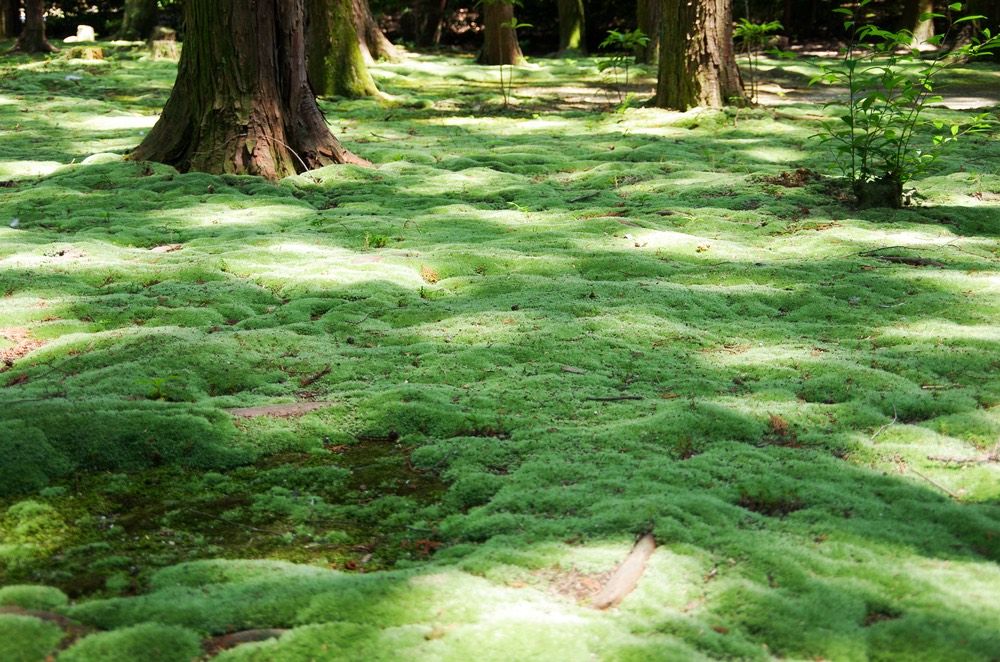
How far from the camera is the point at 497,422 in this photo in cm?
390

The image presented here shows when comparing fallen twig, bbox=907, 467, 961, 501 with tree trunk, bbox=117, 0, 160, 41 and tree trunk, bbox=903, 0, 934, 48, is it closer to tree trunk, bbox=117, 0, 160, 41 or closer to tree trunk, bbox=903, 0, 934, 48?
tree trunk, bbox=903, 0, 934, 48

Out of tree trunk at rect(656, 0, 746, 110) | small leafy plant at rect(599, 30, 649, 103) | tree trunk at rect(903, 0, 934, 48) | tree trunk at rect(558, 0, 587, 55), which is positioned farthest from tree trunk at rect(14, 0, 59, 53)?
tree trunk at rect(903, 0, 934, 48)

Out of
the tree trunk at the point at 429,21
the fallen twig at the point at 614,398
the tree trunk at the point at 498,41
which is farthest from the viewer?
the tree trunk at the point at 429,21

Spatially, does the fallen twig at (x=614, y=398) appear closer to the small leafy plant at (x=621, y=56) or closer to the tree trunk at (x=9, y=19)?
the small leafy plant at (x=621, y=56)

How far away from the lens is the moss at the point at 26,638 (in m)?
2.29

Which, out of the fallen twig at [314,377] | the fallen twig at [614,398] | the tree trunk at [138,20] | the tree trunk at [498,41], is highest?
the tree trunk at [138,20]

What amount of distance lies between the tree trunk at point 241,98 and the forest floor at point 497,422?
1.80 ft

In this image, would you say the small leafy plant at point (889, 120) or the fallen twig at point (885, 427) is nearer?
the fallen twig at point (885, 427)

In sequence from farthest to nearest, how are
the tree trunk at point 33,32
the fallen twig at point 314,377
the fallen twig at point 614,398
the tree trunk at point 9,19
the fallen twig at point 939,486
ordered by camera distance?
the tree trunk at point 9,19, the tree trunk at point 33,32, the fallen twig at point 314,377, the fallen twig at point 614,398, the fallen twig at point 939,486

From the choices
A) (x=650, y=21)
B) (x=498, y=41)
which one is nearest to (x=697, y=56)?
(x=650, y=21)

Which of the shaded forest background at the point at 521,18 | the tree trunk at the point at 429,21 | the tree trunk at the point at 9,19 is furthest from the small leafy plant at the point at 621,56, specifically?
the tree trunk at the point at 9,19

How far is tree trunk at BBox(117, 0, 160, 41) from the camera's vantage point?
76.2ft

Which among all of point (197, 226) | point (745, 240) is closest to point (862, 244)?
point (745, 240)

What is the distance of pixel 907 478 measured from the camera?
3.44m
